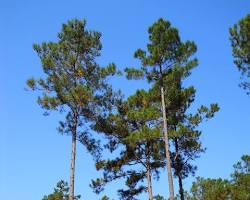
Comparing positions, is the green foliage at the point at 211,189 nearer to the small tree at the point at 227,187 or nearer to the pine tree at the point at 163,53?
the small tree at the point at 227,187

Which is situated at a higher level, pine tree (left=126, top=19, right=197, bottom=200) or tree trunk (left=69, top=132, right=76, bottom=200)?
pine tree (left=126, top=19, right=197, bottom=200)

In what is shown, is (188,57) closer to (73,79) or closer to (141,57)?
(141,57)

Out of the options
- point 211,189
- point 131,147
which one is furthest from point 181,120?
point 211,189

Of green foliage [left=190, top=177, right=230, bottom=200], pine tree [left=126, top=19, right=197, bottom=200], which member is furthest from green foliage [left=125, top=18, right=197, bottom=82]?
green foliage [left=190, top=177, right=230, bottom=200]

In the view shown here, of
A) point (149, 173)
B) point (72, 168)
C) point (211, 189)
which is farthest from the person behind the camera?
point (211, 189)

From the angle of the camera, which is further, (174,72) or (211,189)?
(211,189)

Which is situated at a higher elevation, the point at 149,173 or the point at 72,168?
the point at 149,173

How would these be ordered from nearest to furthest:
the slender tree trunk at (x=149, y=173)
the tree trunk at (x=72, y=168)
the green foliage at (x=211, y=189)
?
the tree trunk at (x=72, y=168), the slender tree trunk at (x=149, y=173), the green foliage at (x=211, y=189)

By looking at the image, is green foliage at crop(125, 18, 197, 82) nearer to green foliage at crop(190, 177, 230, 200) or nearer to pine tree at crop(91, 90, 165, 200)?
pine tree at crop(91, 90, 165, 200)

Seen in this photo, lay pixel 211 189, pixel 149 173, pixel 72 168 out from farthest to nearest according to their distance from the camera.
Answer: pixel 211 189
pixel 149 173
pixel 72 168

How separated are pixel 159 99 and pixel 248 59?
636 cm

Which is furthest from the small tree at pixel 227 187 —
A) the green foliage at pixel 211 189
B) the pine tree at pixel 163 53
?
the pine tree at pixel 163 53

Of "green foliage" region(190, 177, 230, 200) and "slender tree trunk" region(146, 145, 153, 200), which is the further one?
A: "green foliage" region(190, 177, 230, 200)

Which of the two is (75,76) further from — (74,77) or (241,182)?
(241,182)
